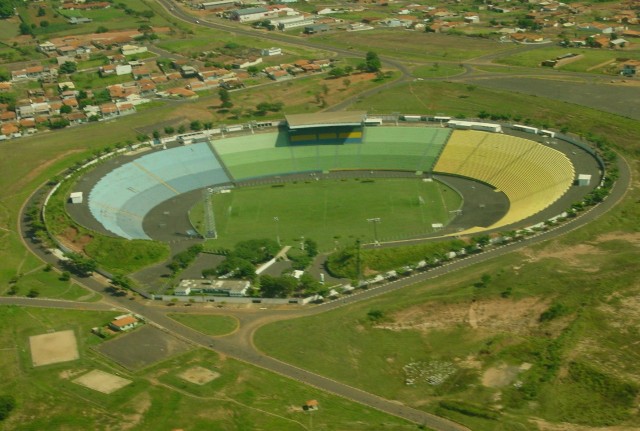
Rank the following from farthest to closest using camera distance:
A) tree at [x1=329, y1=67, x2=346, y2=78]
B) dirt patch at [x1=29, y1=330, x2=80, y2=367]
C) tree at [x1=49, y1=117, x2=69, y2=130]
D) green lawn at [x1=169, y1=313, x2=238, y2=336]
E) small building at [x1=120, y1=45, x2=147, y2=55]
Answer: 1. small building at [x1=120, y1=45, x2=147, y2=55]
2. tree at [x1=329, y1=67, x2=346, y2=78]
3. tree at [x1=49, y1=117, x2=69, y2=130]
4. green lawn at [x1=169, y1=313, x2=238, y2=336]
5. dirt patch at [x1=29, y1=330, x2=80, y2=367]

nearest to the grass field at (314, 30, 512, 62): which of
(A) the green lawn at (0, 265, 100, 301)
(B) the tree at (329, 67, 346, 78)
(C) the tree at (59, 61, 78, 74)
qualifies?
(B) the tree at (329, 67, 346, 78)

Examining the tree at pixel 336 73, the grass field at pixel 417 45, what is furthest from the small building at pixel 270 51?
the tree at pixel 336 73

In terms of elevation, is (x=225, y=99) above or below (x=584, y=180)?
above

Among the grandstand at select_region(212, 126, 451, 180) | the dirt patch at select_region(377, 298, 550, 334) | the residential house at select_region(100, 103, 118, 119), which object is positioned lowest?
the dirt patch at select_region(377, 298, 550, 334)

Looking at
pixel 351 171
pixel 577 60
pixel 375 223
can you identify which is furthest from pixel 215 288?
pixel 577 60

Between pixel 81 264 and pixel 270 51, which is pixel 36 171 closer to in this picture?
pixel 81 264

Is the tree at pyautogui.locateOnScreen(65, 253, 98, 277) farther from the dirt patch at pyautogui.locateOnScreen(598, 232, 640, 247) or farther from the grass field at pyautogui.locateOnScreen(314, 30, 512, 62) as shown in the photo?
the grass field at pyautogui.locateOnScreen(314, 30, 512, 62)
